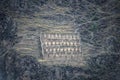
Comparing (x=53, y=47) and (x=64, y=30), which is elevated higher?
(x=64, y=30)

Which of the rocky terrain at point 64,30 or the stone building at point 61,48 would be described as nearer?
the rocky terrain at point 64,30

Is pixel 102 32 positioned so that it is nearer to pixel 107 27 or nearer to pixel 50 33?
pixel 107 27

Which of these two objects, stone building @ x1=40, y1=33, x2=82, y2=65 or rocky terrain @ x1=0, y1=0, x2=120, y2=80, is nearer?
rocky terrain @ x1=0, y1=0, x2=120, y2=80

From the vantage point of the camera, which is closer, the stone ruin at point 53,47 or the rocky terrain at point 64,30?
the rocky terrain at point 64,30

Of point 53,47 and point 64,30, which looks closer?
point 53,47

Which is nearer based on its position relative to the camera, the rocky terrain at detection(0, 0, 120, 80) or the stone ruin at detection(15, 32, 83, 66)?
the rocky terrain at detection(0, 0, 120, 80)

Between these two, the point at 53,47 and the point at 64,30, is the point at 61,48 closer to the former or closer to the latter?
the point at 53,47

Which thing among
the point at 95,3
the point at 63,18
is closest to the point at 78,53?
the point at 63,18

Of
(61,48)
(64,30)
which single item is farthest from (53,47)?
(64,30)

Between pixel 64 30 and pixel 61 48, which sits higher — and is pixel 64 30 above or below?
above
